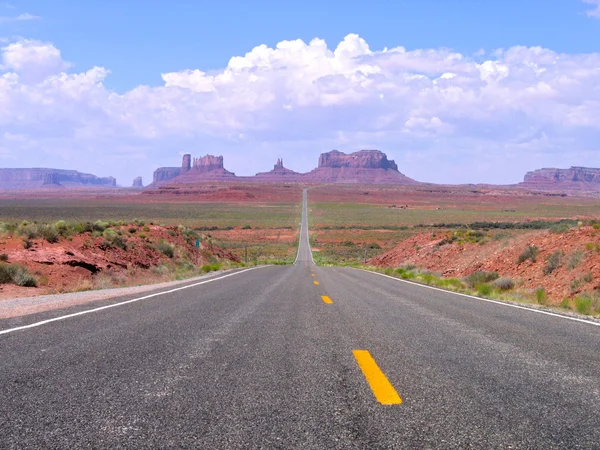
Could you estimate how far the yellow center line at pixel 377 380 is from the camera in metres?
4.41

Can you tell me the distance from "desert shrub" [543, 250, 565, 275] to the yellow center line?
15.9m

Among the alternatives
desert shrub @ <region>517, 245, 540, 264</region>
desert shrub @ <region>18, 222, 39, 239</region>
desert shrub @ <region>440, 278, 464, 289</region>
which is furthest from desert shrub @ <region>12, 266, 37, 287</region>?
desert shrub @ <region>517, 245, 540, 264</region>

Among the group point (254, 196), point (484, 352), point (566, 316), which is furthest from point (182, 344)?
point (254, 196)

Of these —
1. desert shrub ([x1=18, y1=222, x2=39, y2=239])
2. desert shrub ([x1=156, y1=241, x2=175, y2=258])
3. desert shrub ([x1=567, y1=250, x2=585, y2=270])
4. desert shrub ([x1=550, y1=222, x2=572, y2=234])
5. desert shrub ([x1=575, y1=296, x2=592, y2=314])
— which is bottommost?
desert shrub ([x1=156, y1=241, x2=175, y2=258])

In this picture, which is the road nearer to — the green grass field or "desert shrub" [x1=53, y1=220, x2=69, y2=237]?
"desert shrub" [x1=53, y1=220, x2=69, y2=237]

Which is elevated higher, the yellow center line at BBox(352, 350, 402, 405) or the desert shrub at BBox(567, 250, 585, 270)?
the yellow center line at BBox(352, 350, 402, 405)

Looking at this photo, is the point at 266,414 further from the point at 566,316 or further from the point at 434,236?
the point at 434,236

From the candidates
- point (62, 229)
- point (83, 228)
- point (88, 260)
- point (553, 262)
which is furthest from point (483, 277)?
point (83, 228)

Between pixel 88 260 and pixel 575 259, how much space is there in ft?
62.5

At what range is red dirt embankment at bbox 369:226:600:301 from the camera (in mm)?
17250

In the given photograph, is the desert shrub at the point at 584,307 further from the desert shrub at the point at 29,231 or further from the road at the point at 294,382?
the desert shrub at the point at 29,231

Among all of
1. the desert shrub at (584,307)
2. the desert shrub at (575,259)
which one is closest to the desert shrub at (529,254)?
the desert shrub at (575,259)

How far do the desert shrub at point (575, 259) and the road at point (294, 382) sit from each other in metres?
10.5

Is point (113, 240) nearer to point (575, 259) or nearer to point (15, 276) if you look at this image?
point (15, 276)
